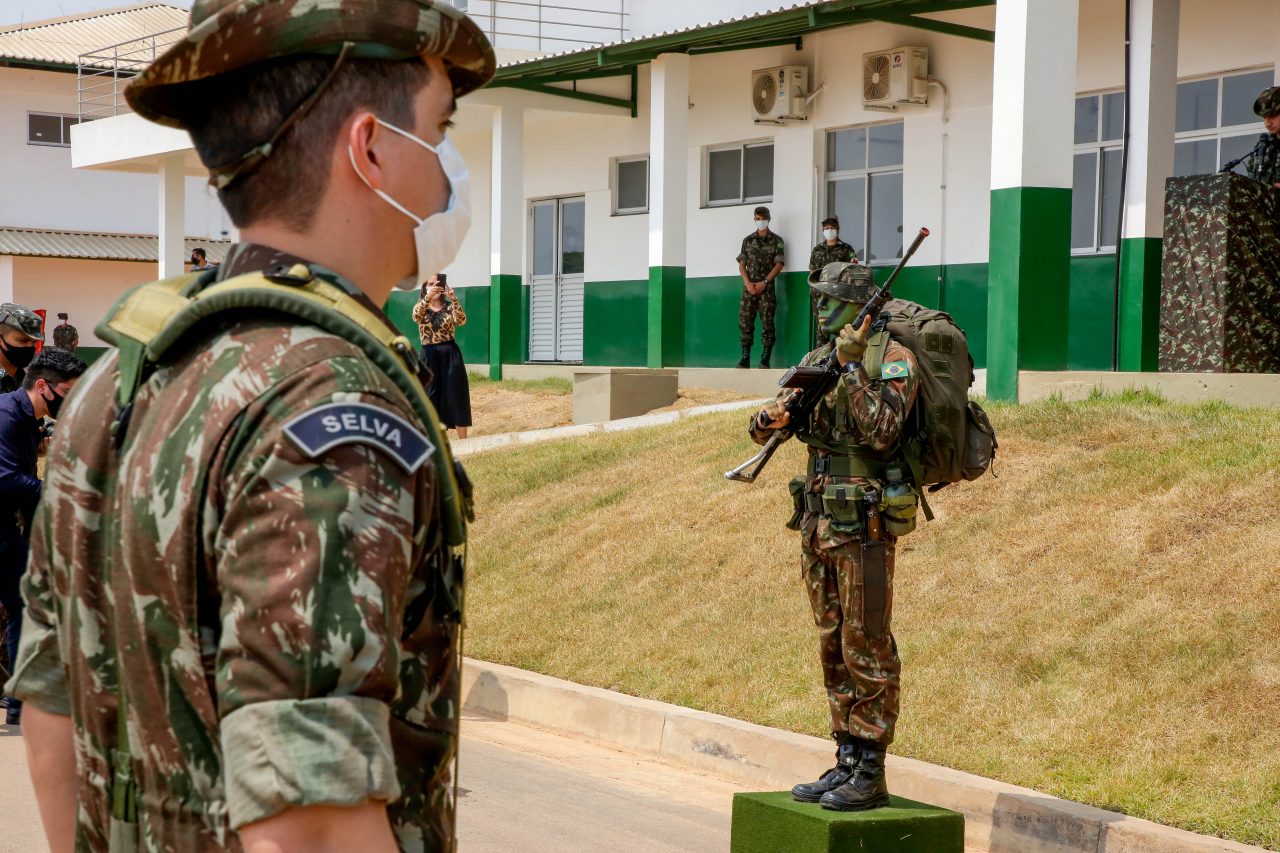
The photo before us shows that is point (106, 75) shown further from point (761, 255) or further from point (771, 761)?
point (771, 761)

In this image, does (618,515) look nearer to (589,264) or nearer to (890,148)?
(890,148)

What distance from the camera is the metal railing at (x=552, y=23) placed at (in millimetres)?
24375

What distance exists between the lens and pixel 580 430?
1625cm

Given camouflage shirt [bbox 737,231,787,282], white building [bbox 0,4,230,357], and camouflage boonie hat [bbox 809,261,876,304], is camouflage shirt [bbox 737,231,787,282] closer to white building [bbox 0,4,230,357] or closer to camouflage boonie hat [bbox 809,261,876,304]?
camouflage boonie hat [bbox 809,261,876,304]

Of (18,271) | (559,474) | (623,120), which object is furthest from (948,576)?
(18,271)

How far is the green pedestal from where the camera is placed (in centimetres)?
566

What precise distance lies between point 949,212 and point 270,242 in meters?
16.8

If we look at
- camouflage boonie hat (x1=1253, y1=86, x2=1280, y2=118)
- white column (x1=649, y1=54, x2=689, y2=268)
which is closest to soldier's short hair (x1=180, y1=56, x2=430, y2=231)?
camouflage boonie hat (x1=1253, y1=86, x2=1280, y2=118)

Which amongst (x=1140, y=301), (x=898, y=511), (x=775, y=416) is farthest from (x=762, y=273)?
(x=898, y=511)

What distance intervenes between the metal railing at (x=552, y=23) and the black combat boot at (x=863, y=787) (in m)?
19.6

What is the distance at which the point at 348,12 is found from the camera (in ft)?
5.79

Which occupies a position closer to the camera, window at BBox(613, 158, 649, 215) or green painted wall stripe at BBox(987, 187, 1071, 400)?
green painted wall stripe at BBox(987, 187, 1071, 400)

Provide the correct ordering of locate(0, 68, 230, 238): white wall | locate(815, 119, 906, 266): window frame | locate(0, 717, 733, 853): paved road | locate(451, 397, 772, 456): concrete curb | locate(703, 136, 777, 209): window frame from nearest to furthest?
locate(0, 717, 733, 853): paved road, locate(451, 397, 772, 456): concrete curb, locate(815, 119, 906, 266): window frame, locate(703, 136, 777, 209): window frame, locate(0, 68, 230, 238): white wall

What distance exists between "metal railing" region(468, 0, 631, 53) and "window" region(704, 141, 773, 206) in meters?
4.02
